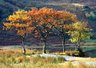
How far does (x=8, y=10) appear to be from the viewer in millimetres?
160125

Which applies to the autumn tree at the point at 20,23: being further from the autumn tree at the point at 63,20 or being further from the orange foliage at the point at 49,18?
the autumn tree at the point at 63,20

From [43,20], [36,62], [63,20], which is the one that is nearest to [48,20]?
[43,20]

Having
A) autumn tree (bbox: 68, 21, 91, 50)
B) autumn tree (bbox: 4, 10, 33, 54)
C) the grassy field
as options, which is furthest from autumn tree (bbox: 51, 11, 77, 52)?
the grassy field

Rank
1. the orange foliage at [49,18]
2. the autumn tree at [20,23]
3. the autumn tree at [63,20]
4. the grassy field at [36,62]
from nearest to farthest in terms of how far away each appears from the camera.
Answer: the grassy field at [36,62] → the autumn tree at [20,23] → the orange foliage at [49,18] → the autumn tree at [63,20]

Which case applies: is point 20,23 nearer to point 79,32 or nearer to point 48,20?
point 48,20

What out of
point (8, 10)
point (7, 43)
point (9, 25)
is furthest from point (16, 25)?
point (8, 10)

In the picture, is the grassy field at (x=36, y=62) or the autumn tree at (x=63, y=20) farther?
the autumn tree at (x=63, y=20)

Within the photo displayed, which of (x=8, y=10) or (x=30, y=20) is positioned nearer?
(x=30, y=20)

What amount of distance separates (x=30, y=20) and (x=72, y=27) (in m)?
11.6

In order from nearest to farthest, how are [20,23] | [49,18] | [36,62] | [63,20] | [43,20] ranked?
[36,62], [20,23], [43,20], [49,18], [63,20]

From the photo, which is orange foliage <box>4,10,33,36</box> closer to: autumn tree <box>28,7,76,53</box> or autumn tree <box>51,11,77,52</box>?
autumn tree <box>28,7,76,53</box>

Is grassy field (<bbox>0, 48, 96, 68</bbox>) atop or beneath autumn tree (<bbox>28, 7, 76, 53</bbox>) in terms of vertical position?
beneath

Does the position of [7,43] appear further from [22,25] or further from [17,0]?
[17,0]

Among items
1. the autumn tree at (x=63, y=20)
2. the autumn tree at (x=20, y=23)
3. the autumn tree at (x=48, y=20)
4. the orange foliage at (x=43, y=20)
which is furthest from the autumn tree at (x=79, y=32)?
the autumn tree at (x=20, y=23)
